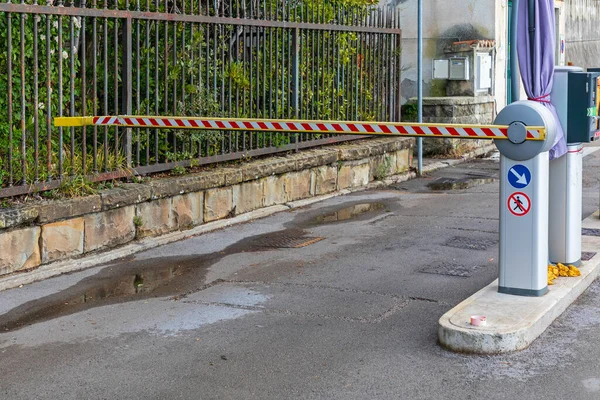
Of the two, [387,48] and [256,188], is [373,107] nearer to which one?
[387,48]

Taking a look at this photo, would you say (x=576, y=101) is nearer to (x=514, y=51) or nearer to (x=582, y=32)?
(x=514, y=51)

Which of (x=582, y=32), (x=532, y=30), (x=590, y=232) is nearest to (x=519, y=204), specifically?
(x=532, y=30)

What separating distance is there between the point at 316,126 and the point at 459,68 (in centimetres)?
893

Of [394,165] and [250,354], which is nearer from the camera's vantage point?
[250,354]

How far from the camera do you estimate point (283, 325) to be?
6.35 m

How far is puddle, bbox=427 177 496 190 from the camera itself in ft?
41.9

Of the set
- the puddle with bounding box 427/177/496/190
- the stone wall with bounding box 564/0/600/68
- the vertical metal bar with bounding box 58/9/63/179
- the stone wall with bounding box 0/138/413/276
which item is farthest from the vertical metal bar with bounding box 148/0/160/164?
the stone wall with bounding box 564/0/600/68

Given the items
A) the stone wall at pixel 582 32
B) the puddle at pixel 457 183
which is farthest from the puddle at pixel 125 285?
the stone wall at pixel 582 32

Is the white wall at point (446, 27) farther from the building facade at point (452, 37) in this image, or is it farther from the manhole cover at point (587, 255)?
the manhole cover at point (587, 255)

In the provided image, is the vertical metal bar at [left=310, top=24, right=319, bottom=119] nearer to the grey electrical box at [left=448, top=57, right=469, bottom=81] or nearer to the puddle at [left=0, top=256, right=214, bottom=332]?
the puddle at [left=0, top=256, right=214, bottom=332]

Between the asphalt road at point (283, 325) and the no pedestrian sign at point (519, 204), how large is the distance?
A: 77 cm

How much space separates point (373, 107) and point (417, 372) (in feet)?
27.5

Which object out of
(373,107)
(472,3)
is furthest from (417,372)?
(472,3)

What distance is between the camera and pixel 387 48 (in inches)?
531
